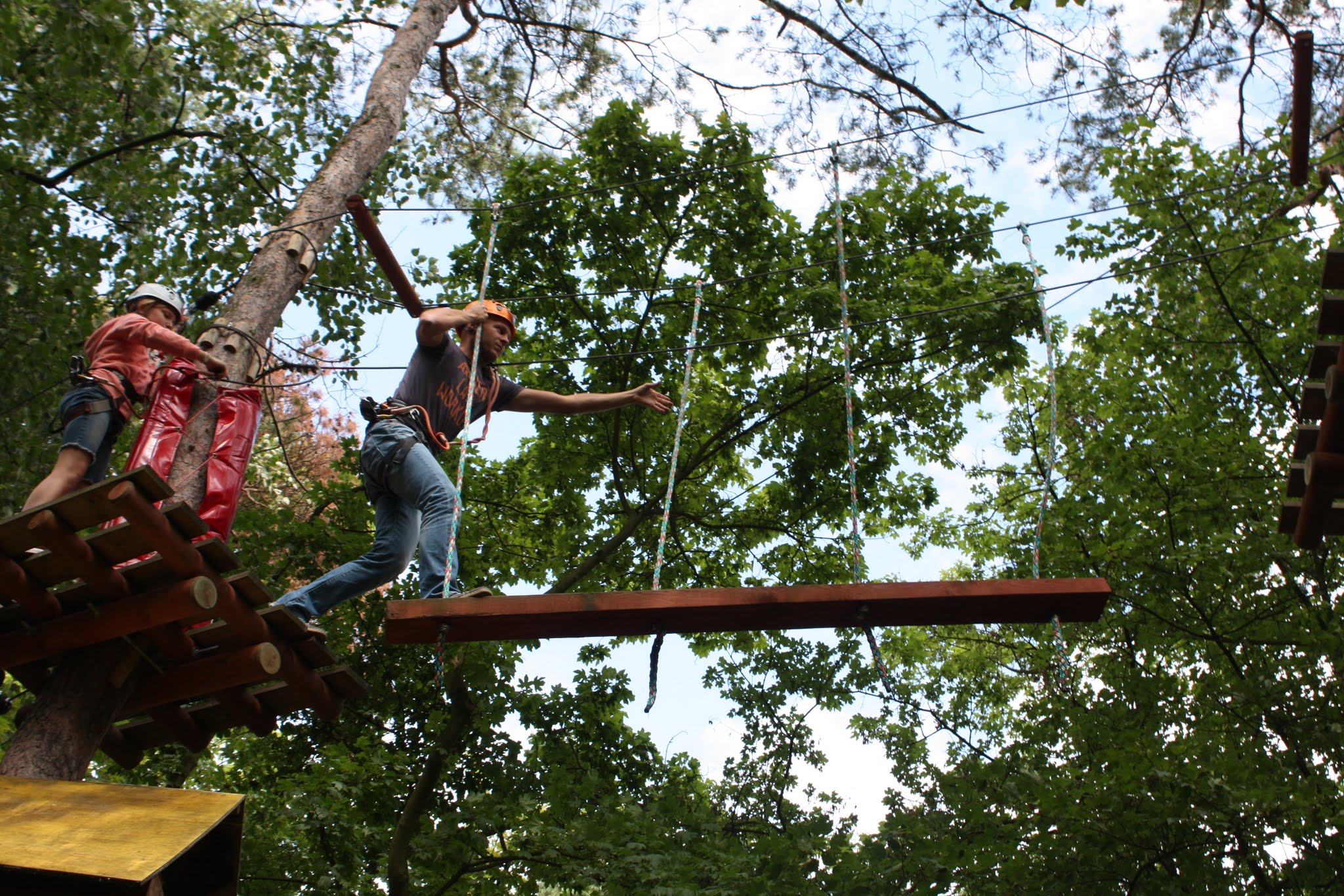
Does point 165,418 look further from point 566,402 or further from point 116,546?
point 566,402

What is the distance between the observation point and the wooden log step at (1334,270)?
14.2 feet

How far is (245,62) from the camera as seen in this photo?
9484mm

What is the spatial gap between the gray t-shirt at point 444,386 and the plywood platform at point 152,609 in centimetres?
105

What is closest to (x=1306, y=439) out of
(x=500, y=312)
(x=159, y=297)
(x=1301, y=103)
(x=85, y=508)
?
(x=1301, y=103)

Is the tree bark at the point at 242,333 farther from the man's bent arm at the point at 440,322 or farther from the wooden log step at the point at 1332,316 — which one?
the wooden log step at the point at 1332,316

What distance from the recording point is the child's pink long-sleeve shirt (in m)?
4.72

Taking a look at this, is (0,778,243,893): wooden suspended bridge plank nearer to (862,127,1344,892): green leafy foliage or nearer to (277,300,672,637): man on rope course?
(277,300,672,637): man on rope course

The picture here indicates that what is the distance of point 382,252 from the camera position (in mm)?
5238

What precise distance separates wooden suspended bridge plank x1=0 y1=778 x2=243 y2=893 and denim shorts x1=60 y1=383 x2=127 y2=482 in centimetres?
155

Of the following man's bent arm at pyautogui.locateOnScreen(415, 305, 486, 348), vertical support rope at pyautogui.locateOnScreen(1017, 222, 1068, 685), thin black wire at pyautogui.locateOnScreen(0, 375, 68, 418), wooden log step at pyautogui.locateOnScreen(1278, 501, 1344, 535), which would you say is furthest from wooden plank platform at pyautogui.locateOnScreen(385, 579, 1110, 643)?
thin black wire at pyautogui.locateOnScreen(0, 375, 68, 418)

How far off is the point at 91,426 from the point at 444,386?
1475mm

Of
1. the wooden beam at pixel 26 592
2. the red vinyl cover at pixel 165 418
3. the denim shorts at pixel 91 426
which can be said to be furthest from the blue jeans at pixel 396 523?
the denim shorts at pixel 91 426

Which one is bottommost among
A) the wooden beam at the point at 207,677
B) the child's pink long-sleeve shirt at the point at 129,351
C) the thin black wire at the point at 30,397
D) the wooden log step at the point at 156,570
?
the wooden beam at the point at 207,677

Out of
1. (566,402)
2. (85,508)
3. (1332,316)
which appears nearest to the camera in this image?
(85,508)
